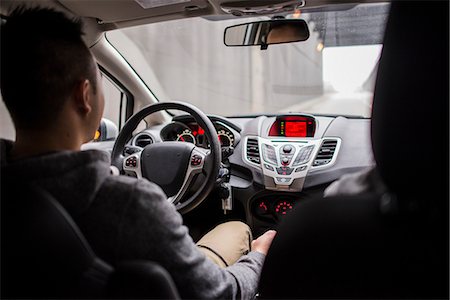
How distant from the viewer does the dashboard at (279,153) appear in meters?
2.45

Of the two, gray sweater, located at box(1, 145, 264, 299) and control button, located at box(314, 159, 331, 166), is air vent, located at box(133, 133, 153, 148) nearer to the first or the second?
control button, located at box(314, 159, 331, 166)

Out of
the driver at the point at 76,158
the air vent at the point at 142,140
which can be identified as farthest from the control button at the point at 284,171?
the driver at the point at 76,158

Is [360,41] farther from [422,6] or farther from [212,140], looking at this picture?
[422,6]

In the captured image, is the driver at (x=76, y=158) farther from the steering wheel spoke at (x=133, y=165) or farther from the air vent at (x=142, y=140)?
the air vent at (x=142, y=140)

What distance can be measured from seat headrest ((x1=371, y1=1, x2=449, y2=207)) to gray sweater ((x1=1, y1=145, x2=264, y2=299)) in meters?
0.54

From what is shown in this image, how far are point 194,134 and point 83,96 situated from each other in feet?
5.44

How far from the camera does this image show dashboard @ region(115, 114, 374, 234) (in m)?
2.45

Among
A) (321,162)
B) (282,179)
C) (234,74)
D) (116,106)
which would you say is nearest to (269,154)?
(282,179)

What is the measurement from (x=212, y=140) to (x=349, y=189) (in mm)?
1208

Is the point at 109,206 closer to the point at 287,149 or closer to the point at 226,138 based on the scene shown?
the point at 287,149

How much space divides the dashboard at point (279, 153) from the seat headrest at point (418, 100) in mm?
1576

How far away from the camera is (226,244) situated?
6.55ft

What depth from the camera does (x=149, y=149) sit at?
7.85 feet

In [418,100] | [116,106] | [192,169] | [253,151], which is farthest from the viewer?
[116,106]
